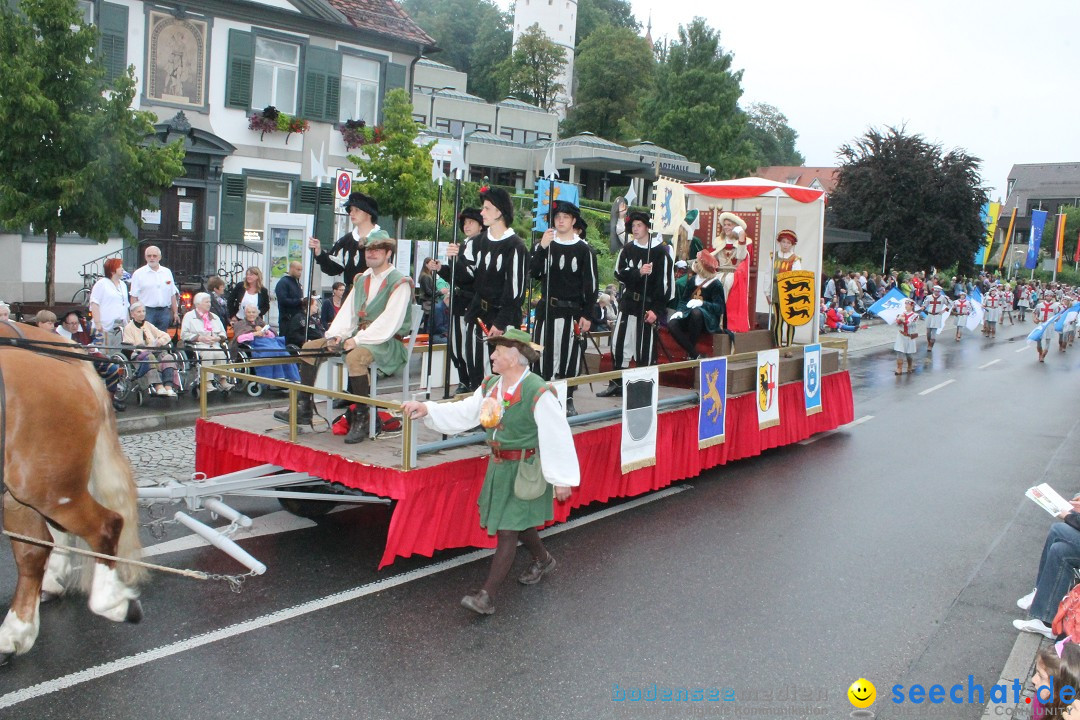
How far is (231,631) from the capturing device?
5074mm

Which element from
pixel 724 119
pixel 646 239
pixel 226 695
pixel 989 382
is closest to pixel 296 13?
pixel 646 239

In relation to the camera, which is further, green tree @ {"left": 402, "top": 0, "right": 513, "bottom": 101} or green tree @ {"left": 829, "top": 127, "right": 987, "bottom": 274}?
green tree @ {"left": 402, "top": 0, "right": 513, "bottom": 101}

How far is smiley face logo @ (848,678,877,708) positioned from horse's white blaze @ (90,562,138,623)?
3.79m

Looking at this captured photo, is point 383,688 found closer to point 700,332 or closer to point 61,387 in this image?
point 61,387

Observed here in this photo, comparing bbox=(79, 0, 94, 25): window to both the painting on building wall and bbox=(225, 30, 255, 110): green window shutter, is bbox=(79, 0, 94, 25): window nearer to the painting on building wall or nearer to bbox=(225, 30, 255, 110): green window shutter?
the painting on building wall

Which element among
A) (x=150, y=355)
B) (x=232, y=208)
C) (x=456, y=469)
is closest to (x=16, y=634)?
(x=456, y=469)

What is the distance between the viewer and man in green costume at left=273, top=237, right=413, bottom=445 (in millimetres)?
6621

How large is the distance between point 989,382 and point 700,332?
33.4 ft

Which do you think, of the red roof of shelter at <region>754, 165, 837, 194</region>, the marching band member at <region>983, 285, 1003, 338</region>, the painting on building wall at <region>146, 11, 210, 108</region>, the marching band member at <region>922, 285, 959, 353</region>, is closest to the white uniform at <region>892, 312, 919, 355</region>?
the marching band member at <region>922, 285, 959, 353</region>

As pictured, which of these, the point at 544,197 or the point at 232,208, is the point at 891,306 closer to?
the point at 544,197

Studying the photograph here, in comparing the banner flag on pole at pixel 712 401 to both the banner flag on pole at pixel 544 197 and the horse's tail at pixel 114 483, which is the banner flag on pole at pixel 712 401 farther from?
the horse's tail at pixel 114 483

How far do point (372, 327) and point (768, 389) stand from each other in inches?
195

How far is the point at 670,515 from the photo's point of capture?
7883mm

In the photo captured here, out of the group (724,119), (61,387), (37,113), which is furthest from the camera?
(724,119)
